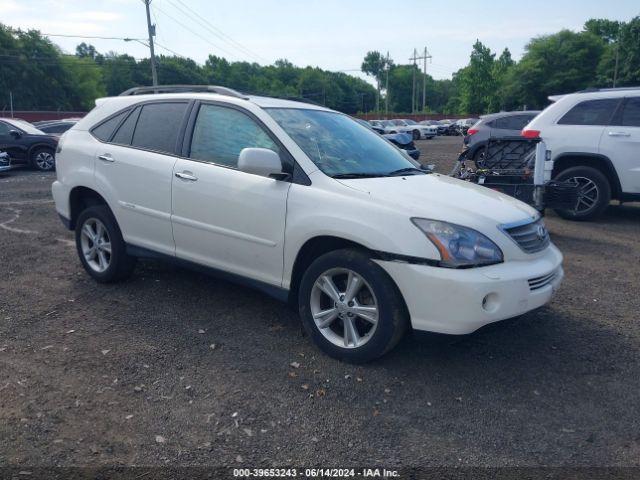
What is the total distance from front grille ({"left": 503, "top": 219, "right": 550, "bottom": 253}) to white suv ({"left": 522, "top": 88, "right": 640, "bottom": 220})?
4473 mm

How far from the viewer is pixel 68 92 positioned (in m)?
77.3

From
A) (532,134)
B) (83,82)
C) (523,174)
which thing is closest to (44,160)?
(532,134)

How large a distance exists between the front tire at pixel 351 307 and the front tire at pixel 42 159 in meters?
13.9

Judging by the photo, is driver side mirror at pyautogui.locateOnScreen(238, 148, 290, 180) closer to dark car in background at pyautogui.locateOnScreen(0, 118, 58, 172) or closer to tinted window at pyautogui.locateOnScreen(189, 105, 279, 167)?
tinted window at pyautogui.locateOnScreen(189, 105, 279, 167)

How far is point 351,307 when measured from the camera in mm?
3654

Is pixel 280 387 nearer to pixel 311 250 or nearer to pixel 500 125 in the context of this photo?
pixel 311 250

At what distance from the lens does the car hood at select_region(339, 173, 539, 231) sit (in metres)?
3.48

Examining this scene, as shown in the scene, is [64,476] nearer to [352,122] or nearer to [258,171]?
[258,171]

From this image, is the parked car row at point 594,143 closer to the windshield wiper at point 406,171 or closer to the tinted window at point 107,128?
the windshield wiper at point 406,171

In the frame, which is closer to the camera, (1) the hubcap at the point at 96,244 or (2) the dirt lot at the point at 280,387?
(2) the dirt lot at the point at 280,387

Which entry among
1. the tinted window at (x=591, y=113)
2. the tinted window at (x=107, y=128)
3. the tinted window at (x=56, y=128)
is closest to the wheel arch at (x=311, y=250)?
the tinted window at (x=107, y=128)

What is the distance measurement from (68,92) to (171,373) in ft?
275

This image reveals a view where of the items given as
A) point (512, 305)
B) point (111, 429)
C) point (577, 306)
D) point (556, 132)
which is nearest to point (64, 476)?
point (111, 429)

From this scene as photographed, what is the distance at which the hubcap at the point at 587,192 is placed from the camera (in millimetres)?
8227
